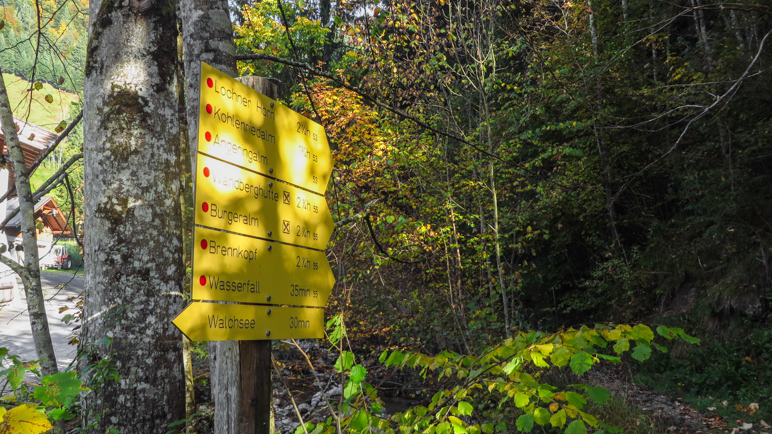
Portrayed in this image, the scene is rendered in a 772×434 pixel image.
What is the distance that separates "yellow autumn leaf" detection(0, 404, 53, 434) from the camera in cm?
115

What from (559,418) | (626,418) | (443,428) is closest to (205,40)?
(443,428)

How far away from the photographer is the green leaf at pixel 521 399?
1.86 meters

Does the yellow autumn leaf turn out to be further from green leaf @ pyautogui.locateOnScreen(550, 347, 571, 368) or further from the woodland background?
the woodland background

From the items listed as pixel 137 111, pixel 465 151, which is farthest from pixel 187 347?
pixel 465 151

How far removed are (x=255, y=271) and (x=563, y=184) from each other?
5.98 metres

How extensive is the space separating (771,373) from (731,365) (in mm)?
659

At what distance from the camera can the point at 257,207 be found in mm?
1580

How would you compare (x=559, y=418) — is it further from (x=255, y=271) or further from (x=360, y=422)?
(x=255, y=271)

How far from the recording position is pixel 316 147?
1.98 meters

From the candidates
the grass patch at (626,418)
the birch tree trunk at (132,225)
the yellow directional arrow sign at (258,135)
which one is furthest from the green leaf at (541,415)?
the grass patch at (626,418)

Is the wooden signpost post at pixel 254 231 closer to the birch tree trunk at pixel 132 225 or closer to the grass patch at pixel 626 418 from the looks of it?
the birch tree trunk at pixel 132 225

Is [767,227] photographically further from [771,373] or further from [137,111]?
→ [137,111]

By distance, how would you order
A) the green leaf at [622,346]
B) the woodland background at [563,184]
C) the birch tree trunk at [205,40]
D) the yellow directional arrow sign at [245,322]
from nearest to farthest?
the yellow directional arrow sign at [245,322] < the green leaf at [622,346] < the birch tree trunk at [205,40] < the woodland background at [563,184]

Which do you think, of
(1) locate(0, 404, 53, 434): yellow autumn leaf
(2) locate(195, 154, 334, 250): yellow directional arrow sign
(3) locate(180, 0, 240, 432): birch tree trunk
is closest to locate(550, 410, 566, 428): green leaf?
(2) locate(195, 154, 334, 250): yellow directional arrow sign
